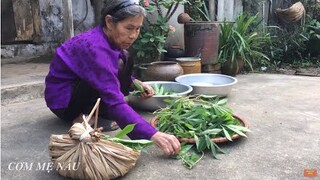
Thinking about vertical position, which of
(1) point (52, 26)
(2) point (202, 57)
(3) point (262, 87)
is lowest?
(3) point (262, 87)

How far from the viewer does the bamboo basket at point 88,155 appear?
4.75 feet

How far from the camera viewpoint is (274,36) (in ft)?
17.8

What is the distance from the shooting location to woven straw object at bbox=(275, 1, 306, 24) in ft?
17.3

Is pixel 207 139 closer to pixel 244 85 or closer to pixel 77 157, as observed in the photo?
pixel 77 157


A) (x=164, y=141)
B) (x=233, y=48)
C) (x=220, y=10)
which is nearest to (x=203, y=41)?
(x=233, y=48)

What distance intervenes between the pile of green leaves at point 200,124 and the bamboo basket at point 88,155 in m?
0.41

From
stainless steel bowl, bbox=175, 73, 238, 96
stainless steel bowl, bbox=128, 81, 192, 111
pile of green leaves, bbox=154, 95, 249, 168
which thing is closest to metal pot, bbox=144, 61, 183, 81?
stainless steel bowl, bbox=175, 73, 238, 96

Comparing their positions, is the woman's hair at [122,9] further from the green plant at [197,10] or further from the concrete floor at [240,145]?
the green plant at [197,10]

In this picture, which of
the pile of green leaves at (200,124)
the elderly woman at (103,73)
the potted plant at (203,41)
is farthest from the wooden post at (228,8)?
the elderly woman at (103,73)

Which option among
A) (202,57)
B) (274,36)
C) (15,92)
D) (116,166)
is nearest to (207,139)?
(116,166)

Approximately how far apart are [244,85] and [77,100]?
7.34 ft

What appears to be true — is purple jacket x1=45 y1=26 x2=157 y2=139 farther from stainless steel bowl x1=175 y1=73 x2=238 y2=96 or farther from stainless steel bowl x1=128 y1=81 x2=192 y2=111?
stainless steel bowl x1=175 y1=73 x2=238 y2=96

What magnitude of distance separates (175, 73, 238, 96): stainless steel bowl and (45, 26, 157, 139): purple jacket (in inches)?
47.2

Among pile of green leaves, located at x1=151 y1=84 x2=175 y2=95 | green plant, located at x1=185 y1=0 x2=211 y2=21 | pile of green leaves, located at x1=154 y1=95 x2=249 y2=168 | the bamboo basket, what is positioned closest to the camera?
the bamboo basket
